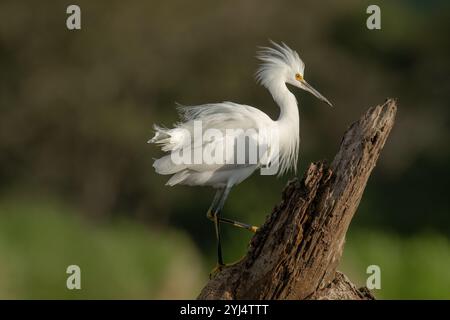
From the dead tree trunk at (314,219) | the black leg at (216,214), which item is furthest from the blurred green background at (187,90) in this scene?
the dead tree trunk at (314,219)

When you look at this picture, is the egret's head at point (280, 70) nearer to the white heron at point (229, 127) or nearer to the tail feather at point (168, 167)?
the white heron at point (229, 127)

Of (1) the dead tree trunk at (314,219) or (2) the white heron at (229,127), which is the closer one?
(1) the dead tree trunk at (314,219)

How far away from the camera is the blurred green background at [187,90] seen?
1352cm

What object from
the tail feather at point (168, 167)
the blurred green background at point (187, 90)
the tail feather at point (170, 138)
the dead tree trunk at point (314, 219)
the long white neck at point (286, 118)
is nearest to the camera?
the dead tree trunk at point (314, 219)

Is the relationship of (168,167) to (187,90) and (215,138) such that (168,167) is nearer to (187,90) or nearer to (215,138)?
(215,138)

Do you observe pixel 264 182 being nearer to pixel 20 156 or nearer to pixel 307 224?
pixel 20 156

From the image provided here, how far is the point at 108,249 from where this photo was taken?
6.47 metres

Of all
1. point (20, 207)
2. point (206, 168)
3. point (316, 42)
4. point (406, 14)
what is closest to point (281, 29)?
point (316, 42)

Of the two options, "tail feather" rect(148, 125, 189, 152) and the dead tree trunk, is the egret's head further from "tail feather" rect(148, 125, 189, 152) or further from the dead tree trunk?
the dead tree trunk

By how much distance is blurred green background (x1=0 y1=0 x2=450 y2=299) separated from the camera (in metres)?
13.5

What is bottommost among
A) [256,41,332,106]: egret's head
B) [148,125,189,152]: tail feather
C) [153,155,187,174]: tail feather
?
[153,155,187,174]: tail feather

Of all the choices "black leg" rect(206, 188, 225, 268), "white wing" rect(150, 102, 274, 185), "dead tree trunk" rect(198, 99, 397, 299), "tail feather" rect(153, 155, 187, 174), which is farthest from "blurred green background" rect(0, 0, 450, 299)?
"dead tree trunk" rect(198, 99, 397, 299)

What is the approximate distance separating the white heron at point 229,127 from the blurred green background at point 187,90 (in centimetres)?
489
